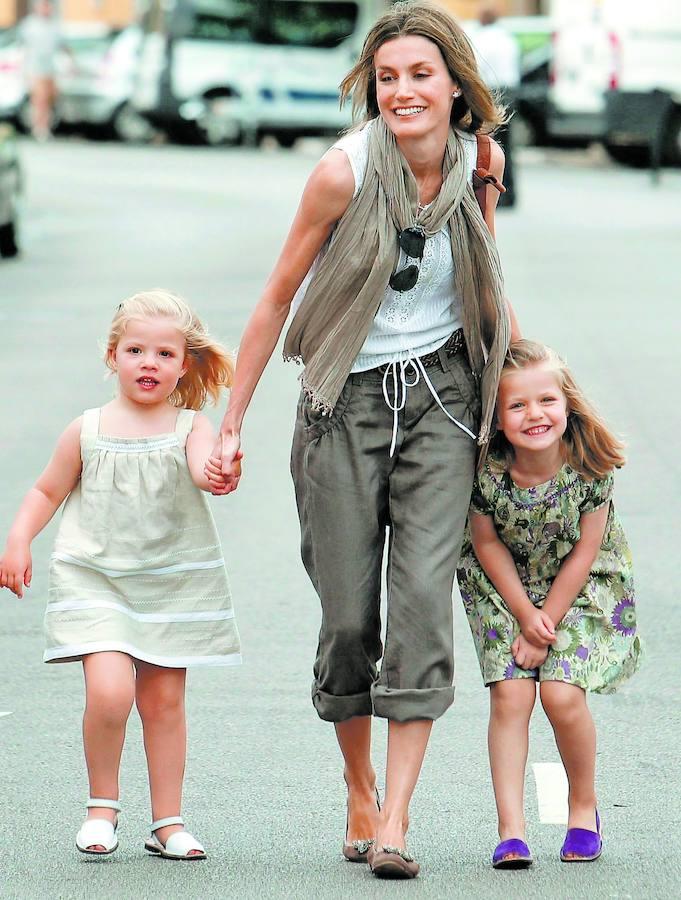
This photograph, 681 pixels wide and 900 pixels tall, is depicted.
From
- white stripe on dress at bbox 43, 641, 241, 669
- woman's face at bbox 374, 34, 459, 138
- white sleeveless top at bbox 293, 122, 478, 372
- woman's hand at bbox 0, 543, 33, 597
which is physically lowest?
white stripe on dress at bbox 43, 641, 241, 669

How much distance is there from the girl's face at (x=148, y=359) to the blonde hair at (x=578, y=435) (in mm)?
742

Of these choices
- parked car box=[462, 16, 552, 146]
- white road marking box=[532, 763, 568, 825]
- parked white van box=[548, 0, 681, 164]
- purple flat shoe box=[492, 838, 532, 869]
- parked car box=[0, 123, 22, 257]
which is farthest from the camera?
parked car box=[462, 16, 552, 146]

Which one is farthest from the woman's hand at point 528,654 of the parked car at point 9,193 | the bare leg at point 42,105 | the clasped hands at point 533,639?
the bare leg at point 42,105

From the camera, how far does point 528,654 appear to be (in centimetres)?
430

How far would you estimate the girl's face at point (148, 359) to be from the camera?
4363 mm

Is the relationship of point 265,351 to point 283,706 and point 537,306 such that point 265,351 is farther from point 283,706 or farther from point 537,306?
point 537,306

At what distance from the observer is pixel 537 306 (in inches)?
528

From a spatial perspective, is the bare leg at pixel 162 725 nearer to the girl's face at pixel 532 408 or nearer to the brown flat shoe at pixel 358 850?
the brown flat shoe at pixel 358 850

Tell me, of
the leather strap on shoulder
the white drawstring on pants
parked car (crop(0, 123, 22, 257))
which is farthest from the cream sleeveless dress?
parked car (crop(0, 123, 22, 257))

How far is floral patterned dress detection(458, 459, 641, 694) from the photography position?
14.1ft

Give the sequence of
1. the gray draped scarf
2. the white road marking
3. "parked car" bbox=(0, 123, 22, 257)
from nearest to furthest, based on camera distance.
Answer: the gray draped scarf
the white road marking
"parked car" bbox=(0, 123, 22, 257)

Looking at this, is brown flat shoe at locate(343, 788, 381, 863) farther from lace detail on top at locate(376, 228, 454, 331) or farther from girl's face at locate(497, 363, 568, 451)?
lace detail on top at locate(376, 228, 454, 331)

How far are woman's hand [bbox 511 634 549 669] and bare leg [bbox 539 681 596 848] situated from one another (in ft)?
0.18

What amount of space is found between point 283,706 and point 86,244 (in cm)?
1276
